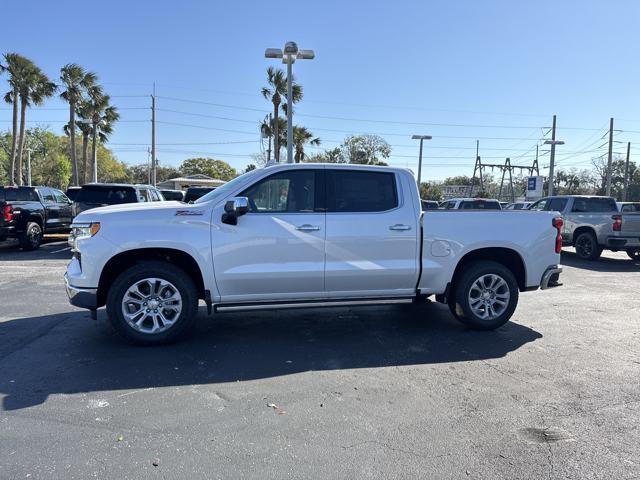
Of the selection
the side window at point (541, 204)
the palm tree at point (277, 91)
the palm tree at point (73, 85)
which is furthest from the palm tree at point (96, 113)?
the side window at point (541, 204)

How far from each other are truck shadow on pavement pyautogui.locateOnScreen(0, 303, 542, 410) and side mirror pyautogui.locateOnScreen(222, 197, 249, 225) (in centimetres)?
136

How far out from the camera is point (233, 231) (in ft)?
16.7

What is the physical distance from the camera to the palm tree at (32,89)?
30.2 meters

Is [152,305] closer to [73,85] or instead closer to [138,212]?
[138,212]

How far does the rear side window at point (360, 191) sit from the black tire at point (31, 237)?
10.9m

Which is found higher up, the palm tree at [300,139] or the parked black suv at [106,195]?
the palm tree at [300,139]

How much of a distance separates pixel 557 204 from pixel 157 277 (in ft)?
43.4

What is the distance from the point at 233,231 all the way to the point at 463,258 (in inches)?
111

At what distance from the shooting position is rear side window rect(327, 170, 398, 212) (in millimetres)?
5457

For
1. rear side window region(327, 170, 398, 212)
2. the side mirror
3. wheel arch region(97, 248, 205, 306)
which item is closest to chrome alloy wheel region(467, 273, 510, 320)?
rear side window region(327, 170, 398, 212)

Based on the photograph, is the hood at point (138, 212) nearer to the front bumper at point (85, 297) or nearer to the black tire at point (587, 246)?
the front bumper at point (85, 297)

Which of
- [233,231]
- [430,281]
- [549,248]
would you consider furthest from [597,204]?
[233,231]

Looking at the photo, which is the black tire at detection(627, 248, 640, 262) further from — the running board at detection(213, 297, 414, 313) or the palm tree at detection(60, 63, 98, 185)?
the palm tree at detection(60, 63, 98, 185)

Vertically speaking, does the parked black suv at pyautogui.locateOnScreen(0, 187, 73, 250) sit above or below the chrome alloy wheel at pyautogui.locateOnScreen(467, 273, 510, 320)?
above
